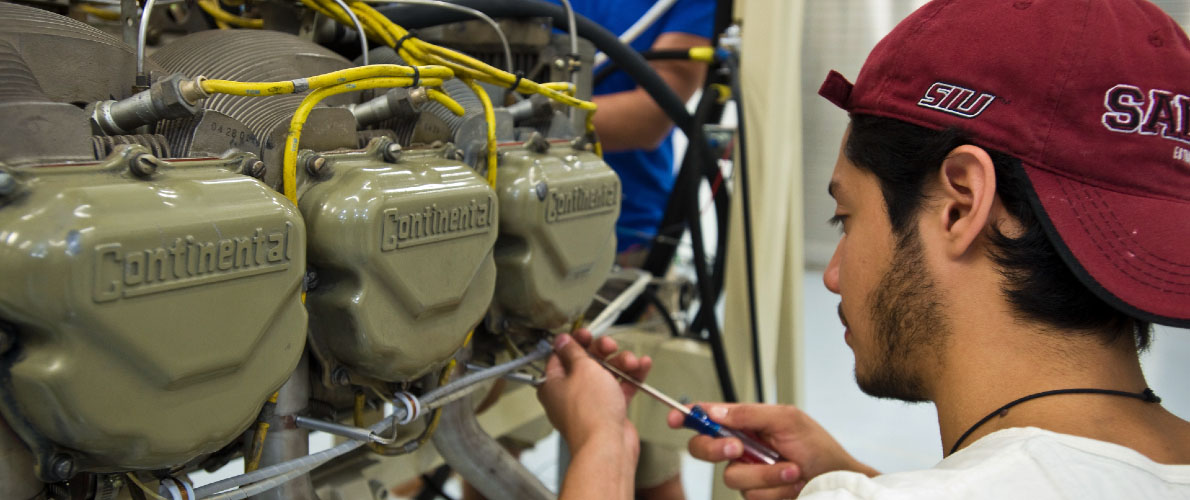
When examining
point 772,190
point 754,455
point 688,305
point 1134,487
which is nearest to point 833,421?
point 688,305

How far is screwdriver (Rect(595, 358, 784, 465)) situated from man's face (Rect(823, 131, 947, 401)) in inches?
9.5

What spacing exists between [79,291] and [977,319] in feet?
2.11

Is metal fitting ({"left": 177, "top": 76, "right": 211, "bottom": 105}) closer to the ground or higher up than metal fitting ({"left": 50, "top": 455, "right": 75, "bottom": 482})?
higher up

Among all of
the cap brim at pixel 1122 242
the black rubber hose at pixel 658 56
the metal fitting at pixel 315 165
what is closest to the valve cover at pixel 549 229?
the metal fitting at pixel 315 165

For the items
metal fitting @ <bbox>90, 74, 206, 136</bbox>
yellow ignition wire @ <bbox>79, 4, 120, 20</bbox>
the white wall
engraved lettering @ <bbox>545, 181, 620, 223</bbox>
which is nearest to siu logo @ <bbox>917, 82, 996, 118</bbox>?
engraved lettering @ <bbox>545, 181, 620, 223</bbox>

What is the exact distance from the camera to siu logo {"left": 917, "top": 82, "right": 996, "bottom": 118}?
72cm

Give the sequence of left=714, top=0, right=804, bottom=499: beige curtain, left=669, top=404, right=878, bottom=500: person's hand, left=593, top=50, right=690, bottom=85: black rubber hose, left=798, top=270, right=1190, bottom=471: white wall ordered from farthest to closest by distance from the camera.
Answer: left=798, top=270, right=1190, bottom=471: white wall
left=593, top=50, right=690, bottom=85: black rubber hose
left=714, top=0, right=804, bottom=499: beige curtain
left=669, top=404, right=878, bottom=500: person's hand

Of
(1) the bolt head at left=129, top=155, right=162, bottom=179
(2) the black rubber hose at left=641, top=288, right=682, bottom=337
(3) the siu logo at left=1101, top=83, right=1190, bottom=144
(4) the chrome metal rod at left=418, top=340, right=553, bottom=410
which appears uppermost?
(3) the siu logo at left=1101, top=83, right=1190, bottom=144

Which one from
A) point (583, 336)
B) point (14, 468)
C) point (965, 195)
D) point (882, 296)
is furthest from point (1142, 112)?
point (14, 468)

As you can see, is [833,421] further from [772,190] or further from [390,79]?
[390,79]

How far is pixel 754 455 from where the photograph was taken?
108cm

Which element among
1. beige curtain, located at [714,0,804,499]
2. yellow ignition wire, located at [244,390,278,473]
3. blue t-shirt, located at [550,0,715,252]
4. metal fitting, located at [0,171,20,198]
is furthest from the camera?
blue t-shirt, located at [550,0,715,252]

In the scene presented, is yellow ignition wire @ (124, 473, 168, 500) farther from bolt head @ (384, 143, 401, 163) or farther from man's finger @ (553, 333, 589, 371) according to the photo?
man's finger @ (553, 333, 589, 371)

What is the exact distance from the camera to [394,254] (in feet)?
2.32
